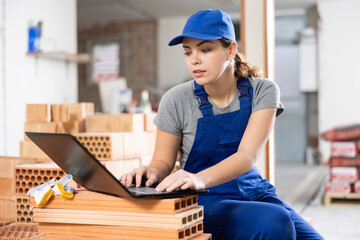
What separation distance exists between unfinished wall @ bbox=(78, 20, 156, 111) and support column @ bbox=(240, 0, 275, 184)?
7.35 metres

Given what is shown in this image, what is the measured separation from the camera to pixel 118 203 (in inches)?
57.1

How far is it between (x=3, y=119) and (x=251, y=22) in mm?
3129

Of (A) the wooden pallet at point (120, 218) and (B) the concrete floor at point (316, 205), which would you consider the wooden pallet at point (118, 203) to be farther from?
(B) the concrete floor at point (316, 205)

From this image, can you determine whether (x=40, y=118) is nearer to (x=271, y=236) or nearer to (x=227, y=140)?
(x=227, y=140)

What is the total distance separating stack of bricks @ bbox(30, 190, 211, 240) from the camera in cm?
139

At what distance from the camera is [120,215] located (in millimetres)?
1448

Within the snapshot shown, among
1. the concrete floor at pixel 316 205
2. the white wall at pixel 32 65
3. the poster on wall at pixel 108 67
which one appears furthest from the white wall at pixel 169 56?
the white wall at pixel 32 65

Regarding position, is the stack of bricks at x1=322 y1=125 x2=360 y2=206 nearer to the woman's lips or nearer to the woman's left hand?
the woman's lips

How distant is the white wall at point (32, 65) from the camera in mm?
5109

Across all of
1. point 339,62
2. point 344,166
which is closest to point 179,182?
point 344,166

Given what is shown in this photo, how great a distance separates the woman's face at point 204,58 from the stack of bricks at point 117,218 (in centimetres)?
49

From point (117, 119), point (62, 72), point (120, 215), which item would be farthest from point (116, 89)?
point (120, 215)

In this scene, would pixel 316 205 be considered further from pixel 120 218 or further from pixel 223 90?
pixel 120 218

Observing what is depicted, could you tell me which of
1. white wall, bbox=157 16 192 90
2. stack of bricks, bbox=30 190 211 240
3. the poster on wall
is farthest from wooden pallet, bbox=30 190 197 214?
the poster on wall
